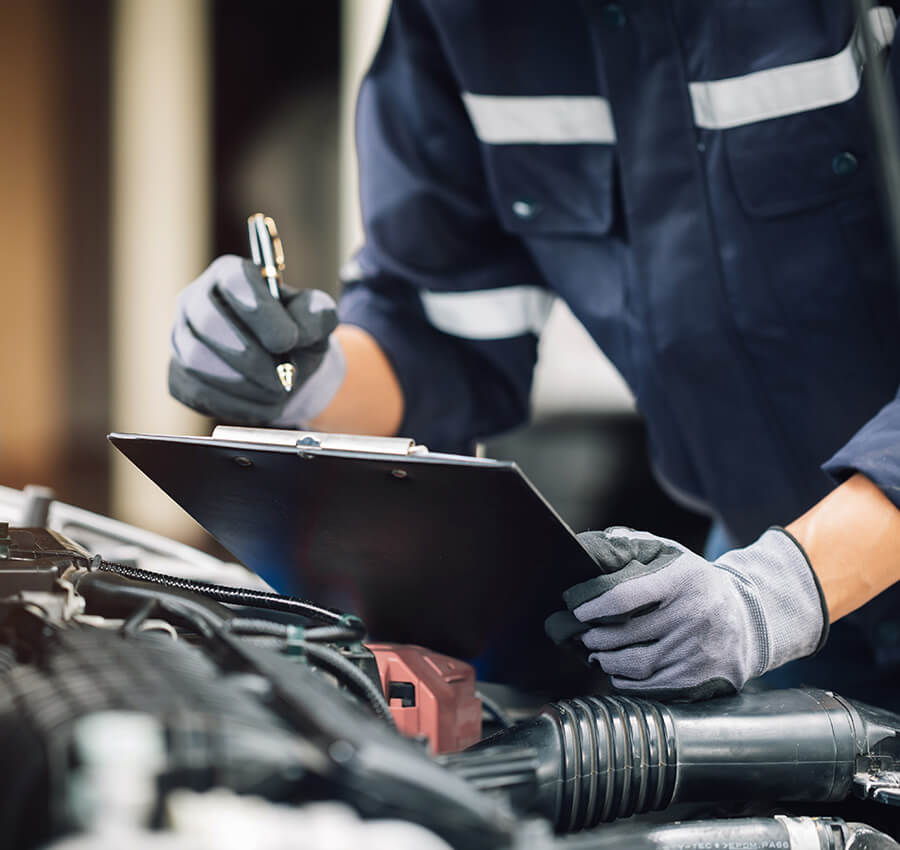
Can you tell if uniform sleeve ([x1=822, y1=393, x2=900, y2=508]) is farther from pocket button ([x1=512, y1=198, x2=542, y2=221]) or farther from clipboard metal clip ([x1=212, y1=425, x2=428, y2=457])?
pocket button ([x1=512, y1=198, x2=542, y2=221])

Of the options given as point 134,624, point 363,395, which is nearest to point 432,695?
A: point 134,624

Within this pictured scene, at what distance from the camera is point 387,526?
0.64 meters

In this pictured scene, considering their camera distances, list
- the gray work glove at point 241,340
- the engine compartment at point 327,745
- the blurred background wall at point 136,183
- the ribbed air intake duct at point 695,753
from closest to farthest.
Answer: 1. the engine compartment at point 327,745
2. the ribbed air intake duct at point 695,753
3. the gray work glove at point 241,340
4. the blurred background wall at point 136,183

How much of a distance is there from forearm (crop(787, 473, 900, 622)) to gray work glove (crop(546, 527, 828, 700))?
0.41 ft

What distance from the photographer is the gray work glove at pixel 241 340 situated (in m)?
0.97

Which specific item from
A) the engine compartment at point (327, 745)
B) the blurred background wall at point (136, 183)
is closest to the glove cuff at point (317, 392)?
the engine compartment at point (327, 745)

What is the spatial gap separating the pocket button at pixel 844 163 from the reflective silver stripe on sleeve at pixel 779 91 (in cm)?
6

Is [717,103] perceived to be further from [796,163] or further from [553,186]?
[553,186]

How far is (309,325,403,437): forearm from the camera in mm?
1267

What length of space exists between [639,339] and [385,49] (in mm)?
558

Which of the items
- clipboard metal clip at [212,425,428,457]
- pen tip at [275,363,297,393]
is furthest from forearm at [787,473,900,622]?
pen tip at [275,363,297,393]

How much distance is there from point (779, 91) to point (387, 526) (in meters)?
0.75

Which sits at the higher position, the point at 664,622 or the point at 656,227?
the point at 656,227

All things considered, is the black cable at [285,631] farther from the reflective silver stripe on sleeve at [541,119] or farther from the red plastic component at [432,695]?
the reflective silver stripe on sleeve at [541,119]
